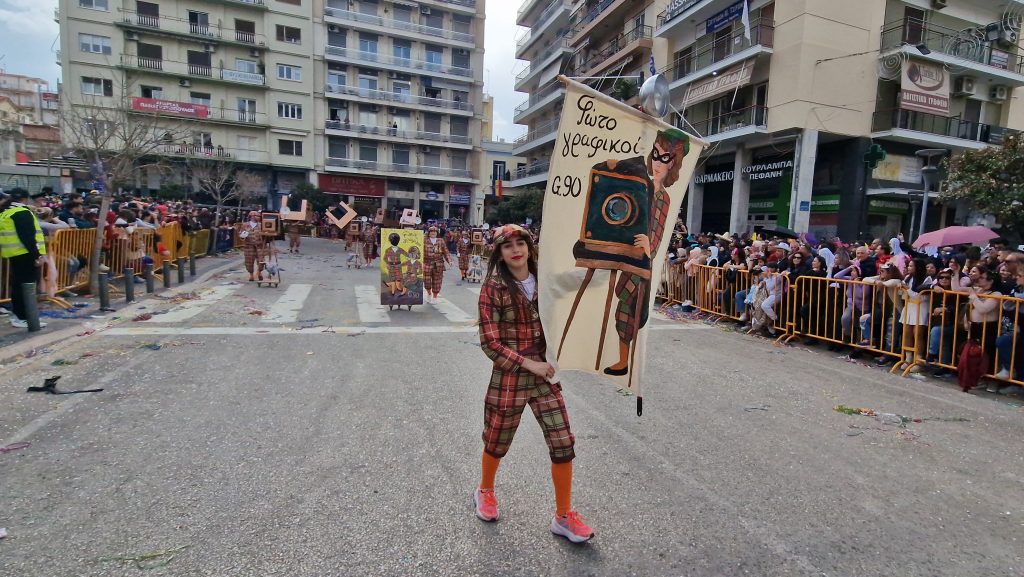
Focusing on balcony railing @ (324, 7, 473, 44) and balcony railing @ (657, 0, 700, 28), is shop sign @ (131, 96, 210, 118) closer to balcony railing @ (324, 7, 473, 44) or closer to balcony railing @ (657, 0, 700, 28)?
balcony railing @ (324, 7, 473, 44)

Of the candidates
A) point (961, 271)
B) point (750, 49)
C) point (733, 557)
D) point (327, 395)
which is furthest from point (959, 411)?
point (750, 49)

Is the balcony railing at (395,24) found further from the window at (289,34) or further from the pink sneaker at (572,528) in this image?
the pink sneaker at (572,528)

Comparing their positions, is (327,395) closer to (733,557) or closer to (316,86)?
(733,557)

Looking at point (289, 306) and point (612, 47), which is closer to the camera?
point (289, 306)

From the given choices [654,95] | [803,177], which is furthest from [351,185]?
[654,95]

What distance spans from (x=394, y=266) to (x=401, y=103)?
140 feet

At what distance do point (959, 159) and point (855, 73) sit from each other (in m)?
6.27

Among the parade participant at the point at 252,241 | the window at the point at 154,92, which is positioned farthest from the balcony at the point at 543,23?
the parade participant at the point at 252,241

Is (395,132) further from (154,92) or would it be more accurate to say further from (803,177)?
(803,177)

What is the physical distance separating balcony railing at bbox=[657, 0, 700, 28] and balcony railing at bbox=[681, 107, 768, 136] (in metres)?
5.04

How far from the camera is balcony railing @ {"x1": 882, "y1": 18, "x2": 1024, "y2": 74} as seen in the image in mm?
22156

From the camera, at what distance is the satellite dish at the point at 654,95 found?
3420mm

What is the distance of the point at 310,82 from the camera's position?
46.6m

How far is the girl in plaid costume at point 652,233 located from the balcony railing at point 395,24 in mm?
52089
